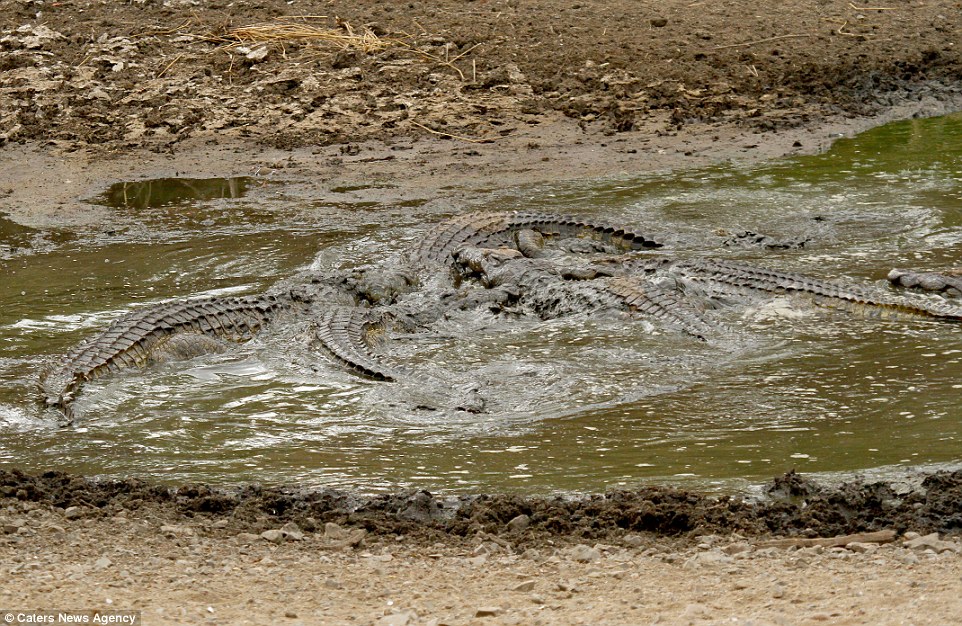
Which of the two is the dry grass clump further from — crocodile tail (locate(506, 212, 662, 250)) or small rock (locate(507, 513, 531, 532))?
small rock (locate(507, 513, 531, 532))

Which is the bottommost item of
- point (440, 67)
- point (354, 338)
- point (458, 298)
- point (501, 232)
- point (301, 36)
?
point (354, 338)

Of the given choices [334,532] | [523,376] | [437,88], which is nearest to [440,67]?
[437,88]

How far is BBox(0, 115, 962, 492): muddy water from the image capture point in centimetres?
588

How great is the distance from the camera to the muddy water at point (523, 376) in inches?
232

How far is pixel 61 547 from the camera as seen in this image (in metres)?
4.69

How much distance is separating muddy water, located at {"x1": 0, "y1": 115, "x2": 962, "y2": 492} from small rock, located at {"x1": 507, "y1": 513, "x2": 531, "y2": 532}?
1.66ft

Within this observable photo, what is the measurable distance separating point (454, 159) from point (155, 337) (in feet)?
18.1

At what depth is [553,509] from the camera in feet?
16.8

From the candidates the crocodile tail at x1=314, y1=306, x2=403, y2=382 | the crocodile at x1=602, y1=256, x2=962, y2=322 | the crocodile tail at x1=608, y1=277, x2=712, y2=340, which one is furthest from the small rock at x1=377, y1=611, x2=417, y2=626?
the crocodile at x1=602, y1=256, x2=962, y2=322

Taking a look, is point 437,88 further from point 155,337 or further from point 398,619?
point 398,619

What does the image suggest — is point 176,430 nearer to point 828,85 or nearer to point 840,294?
point 840,294

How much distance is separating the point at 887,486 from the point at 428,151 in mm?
8289

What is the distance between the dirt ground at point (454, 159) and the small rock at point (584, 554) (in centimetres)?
5

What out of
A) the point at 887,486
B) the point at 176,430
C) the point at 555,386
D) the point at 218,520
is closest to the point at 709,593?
the point at 887,486
